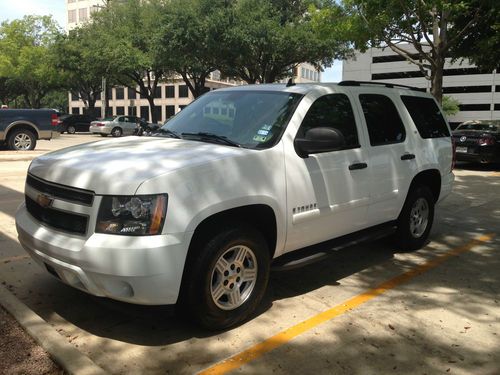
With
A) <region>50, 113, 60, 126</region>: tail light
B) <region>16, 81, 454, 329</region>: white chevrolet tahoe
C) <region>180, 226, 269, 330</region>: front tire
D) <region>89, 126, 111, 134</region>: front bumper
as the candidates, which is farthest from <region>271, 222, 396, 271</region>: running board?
<region>89, 126, 111, 134</region>: front bumper

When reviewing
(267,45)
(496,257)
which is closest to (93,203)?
(496,257)

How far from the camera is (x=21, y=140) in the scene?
52.1ft

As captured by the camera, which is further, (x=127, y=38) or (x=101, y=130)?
(x=127, y=38)

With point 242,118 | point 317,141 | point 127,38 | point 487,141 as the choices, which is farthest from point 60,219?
point 127,38

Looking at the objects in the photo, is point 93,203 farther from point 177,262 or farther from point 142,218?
point 177,262

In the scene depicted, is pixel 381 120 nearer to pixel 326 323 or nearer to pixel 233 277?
pixel 326 323

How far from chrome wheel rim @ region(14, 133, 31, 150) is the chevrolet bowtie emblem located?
1348cm

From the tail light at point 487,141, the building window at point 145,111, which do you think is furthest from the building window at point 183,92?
the tail light at point 487,141

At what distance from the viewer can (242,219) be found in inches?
148

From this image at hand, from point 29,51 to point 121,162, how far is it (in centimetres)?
4671

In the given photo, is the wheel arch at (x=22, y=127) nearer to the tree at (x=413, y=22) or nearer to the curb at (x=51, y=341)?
the tree at (x=413, y=22)

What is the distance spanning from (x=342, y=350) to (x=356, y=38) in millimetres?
15162

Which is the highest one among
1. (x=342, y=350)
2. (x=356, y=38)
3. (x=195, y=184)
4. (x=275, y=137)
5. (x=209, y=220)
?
(x=356, y=38)

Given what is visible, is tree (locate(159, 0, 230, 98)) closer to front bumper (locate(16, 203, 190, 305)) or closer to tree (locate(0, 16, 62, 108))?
tree (locate(0, 16, 62, 108))
